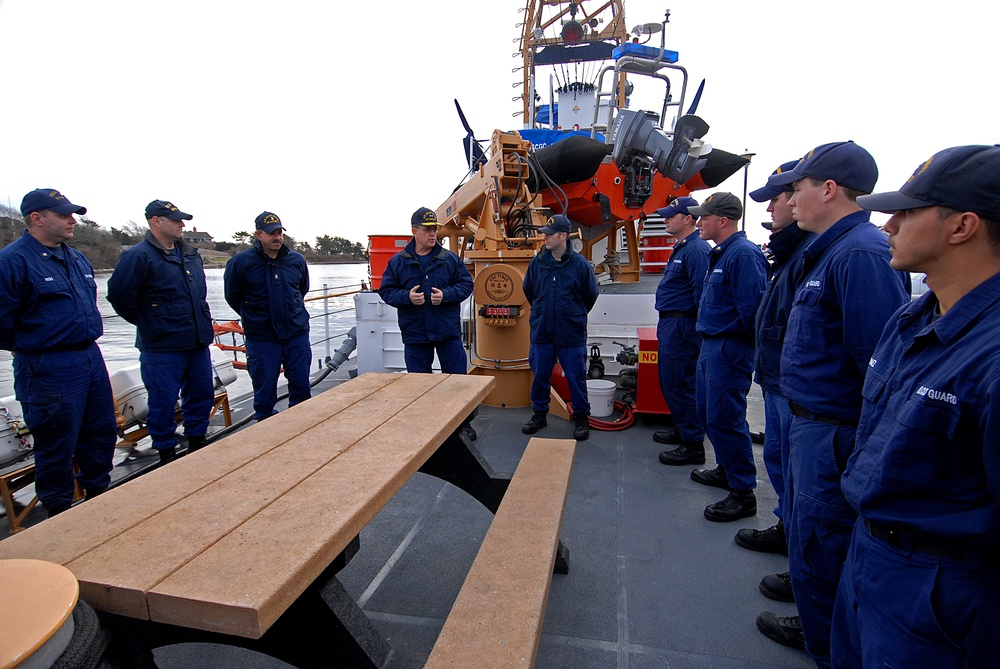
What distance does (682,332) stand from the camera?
12.2 feet

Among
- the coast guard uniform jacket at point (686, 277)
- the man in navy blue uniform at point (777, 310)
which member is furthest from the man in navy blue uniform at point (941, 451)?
the coast guard uniform jacket at point (686, 277)

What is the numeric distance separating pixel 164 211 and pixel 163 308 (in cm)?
64

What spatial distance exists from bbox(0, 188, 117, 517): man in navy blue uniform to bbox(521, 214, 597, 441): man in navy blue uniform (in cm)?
289

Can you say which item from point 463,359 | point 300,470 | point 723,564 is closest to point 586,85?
point 463,359

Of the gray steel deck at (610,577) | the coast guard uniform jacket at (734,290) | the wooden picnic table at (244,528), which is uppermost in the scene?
the coast guard uniform jacket at (734,290)

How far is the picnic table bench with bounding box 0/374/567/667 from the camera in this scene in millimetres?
956

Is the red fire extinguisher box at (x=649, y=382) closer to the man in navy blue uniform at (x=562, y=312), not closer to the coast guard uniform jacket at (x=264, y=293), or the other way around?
the man in navy blue uniform at (x=562, y=312)

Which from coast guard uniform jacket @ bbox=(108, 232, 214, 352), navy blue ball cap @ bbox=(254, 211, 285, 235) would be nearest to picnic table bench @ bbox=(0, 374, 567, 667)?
coast guard uniform jacket @ bbox=(108, 232, 214, 352)

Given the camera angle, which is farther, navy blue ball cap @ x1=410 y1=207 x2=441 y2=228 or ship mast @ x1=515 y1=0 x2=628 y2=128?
ship mast @ x1=515 y1=0 x2=628 y2=128

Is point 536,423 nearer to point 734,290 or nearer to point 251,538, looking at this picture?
point 734,290

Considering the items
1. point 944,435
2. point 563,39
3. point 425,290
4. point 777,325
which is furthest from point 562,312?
point 563,39

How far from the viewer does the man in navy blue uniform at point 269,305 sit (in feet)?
12.8

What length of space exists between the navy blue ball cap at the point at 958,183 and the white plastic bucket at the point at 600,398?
139 inches

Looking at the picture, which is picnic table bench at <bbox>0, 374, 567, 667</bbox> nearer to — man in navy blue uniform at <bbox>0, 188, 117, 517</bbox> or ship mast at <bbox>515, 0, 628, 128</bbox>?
man in navy blue uniform at <bbox>0, 188, 117, 517</bbox>
